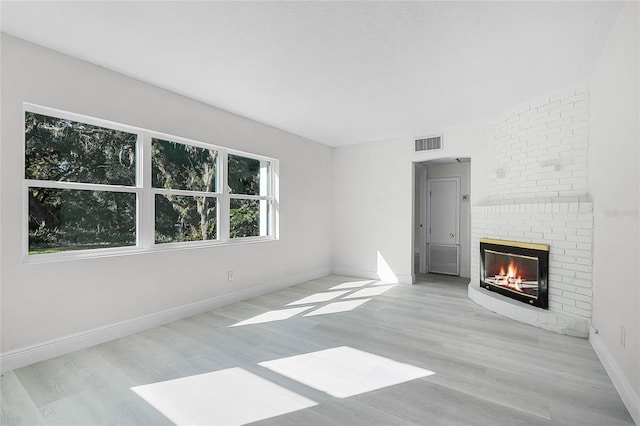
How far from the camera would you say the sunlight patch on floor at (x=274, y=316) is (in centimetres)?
346

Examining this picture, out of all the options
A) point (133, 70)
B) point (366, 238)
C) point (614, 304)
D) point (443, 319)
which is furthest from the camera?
point (366, 238)

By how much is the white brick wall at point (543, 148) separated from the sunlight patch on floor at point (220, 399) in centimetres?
360

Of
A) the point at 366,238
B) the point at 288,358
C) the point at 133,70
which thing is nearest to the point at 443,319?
the point at 288,358

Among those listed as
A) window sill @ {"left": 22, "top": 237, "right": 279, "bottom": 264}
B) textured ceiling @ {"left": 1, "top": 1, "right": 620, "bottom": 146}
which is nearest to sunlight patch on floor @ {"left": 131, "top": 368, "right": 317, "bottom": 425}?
window sill @ {"left": 22, "top": 237, "right": 279, "bottom": 264}

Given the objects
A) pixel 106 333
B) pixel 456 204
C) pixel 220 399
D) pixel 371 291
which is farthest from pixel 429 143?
pixel 106 333

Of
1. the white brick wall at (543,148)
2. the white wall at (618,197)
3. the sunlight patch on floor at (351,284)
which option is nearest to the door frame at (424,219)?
the sunlight patch on floor at (351,284)

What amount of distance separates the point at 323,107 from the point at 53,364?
12.6 ft

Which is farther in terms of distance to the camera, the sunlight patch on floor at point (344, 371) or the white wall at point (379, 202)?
the white wall at point (379, 202)

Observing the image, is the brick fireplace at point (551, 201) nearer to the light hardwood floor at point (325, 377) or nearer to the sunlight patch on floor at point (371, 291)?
the light hardwood floor at point (325, 377)

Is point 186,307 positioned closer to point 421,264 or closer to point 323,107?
point 323,107

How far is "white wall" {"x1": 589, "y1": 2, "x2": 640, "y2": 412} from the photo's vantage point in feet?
6.34

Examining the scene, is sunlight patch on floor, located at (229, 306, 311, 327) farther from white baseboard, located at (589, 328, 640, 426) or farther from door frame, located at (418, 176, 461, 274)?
door frame, located at (418, 176, 461, 274)

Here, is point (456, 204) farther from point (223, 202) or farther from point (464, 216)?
point (223, 202)

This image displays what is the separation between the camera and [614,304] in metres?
2.31
